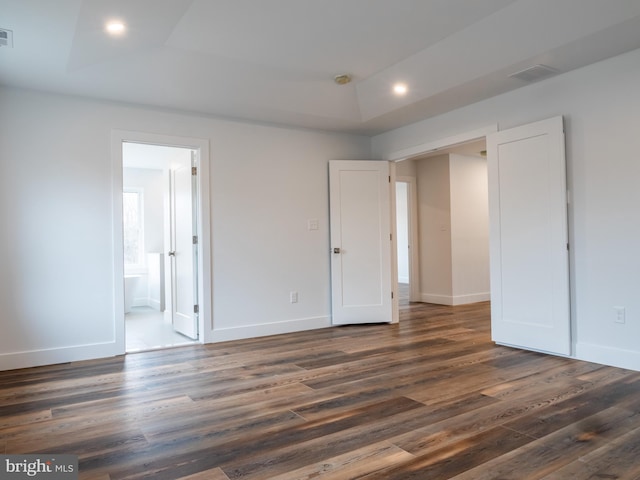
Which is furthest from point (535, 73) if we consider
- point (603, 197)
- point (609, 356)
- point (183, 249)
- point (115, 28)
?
point (183, 249)

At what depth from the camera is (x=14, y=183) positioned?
3.72 m

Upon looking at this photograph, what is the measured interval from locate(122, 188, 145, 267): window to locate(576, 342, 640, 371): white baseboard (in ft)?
22.9

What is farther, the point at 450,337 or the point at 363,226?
the point at 363,226

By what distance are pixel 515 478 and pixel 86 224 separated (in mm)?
3850

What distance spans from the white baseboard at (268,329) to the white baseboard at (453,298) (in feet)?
8.34

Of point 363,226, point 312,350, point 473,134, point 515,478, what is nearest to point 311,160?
point 363,226

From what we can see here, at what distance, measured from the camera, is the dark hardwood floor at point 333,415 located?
195 cm

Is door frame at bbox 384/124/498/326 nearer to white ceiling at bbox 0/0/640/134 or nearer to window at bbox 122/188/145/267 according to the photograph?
white ceiling at bbox 0/0/640/134

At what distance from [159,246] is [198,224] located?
3.65 m

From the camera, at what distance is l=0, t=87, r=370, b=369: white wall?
373cm

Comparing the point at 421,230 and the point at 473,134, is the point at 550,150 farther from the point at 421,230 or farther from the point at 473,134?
the point at 421,230

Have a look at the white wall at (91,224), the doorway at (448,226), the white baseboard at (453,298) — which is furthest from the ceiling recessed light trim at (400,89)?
the white baseboard at (453,298)

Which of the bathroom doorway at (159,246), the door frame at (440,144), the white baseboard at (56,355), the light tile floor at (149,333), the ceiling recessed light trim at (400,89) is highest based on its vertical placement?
the ceiling recessed light trim at (400,89)

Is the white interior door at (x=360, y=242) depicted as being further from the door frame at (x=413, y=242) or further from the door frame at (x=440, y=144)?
the door frame at (x=413, y=242)
